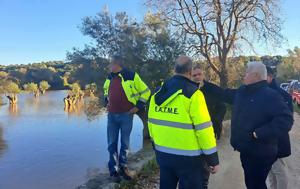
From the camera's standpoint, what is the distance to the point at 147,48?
17.0m

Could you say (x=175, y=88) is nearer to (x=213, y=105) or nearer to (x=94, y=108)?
(x=213, y=105)

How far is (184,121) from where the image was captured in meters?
3.47

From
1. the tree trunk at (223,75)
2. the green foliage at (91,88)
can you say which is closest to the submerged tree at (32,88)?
the green foliage at (91,88)

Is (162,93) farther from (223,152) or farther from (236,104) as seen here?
(223,152)

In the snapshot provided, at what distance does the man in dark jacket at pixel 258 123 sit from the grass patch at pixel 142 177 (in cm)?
224

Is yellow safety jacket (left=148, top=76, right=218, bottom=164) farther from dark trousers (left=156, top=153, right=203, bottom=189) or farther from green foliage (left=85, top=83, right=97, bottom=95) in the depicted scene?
green foliage (left=85, top=83, right=97, bottom=95)

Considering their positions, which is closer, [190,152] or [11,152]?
[190,152]

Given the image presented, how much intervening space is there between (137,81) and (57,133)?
18832 mm

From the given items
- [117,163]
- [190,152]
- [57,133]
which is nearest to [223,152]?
[117,163]

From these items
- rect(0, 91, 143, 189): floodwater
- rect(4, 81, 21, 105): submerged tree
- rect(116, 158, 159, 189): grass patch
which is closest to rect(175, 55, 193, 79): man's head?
rect(116, 158, 159, 189): grass patch

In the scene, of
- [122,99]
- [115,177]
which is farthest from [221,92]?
[115,177]

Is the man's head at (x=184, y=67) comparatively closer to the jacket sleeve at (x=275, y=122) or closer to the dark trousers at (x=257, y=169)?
the jacket sleeve at (x=275, y=122)

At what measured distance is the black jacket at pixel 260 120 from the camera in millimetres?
3846

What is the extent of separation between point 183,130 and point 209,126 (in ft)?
0.82
